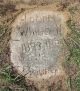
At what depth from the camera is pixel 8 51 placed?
419 cm

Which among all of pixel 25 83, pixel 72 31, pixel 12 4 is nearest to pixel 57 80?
pixel 25 83

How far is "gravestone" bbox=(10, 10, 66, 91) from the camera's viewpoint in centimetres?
411

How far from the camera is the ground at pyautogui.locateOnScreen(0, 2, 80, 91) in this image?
4039 mm

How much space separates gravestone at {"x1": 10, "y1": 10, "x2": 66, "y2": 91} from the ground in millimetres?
67

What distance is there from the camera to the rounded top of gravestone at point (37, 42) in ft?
13.5

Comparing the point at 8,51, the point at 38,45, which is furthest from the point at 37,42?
the point at 8,51

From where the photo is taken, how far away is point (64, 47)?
165 inches

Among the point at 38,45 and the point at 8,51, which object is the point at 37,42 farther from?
the point at 8,51

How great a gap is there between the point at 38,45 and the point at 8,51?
1.23ft

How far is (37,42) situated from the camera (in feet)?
13.9

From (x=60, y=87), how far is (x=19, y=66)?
0.55 m

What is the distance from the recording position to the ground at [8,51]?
4039mm

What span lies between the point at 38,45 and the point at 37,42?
0.14 feet

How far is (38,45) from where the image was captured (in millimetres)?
4215
